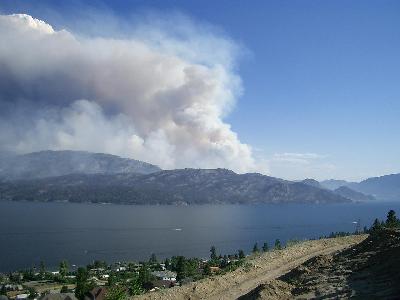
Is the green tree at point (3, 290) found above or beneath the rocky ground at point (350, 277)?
beneath

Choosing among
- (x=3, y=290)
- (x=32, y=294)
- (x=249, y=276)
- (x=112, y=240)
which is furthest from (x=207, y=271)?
(x=112, y=240)

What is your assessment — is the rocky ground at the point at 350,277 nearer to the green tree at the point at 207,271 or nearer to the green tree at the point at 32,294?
the green tree at the point at 207,271

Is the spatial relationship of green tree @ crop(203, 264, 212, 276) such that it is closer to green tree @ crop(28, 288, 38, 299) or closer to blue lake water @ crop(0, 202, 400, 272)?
green tree @ crop(28, 288, 38, 299)

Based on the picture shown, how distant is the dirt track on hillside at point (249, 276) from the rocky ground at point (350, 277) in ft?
7.66

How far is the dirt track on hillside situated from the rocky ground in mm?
2336

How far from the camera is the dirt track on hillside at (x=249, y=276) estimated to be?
17391mm

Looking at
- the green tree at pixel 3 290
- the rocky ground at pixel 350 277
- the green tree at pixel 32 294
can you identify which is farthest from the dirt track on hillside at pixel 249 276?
the green tree at pixel 3 290

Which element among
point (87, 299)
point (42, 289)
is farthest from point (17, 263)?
point (87, 299)

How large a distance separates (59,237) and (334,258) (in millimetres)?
142890

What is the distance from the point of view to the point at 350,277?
14.0m

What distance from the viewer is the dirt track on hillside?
57.1 feet

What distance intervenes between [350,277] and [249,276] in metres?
6.74

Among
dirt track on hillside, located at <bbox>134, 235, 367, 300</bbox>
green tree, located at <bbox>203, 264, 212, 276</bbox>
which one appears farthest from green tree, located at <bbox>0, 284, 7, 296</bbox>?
dirt track on hillside, located at <bbox>134, 235, 367, 300</bbox>

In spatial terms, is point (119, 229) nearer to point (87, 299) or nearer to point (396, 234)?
point (87, 299)
